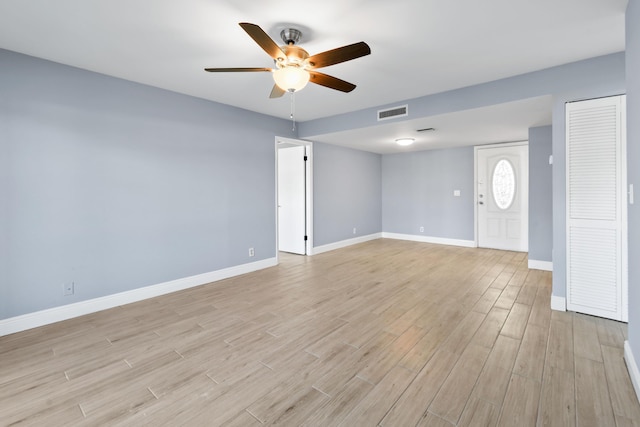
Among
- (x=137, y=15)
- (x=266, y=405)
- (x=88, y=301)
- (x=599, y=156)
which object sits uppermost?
(x=137, y=15)

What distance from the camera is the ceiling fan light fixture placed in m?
2.26

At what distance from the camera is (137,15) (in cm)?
214

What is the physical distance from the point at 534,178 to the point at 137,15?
5499 millimetres

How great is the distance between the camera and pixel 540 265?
4648mm

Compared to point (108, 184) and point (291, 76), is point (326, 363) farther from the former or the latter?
point (108, 184)

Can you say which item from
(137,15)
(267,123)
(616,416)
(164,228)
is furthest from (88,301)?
(616,416)

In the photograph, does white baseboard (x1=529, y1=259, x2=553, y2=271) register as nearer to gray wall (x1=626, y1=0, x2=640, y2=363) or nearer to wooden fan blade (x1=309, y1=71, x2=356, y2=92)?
gray wall (x1=626, y1=0, x2=640, y2=363)

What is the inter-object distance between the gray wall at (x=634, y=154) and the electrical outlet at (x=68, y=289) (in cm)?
A: 463

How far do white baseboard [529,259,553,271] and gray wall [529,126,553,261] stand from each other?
47mm

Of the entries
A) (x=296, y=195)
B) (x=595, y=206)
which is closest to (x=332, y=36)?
(x=595, y=206)

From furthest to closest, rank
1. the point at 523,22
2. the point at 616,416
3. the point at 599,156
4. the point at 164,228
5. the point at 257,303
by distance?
the point at 164,228 < the point at 257,303 < the point at 599,156 < the point at 523,22 < the point at 616,416

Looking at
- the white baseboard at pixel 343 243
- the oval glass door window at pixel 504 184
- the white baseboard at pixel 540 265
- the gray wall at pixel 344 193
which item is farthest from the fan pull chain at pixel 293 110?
the white baseboard at pixel 540 265

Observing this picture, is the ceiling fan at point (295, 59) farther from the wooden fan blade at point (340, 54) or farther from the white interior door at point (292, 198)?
the white interior door at point (292, 198)

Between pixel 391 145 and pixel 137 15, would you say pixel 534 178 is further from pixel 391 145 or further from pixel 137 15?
pixel 137 15
